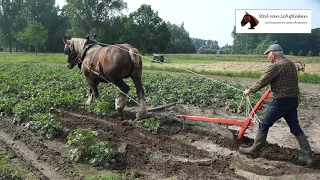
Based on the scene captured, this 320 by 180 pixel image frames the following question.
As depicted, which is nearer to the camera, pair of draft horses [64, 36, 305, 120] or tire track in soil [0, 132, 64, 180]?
tire track in soil [0, 132, 64, 180]

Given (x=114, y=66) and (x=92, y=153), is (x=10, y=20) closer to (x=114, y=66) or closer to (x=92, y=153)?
(x=114, y=66)

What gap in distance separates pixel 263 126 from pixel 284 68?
109cm

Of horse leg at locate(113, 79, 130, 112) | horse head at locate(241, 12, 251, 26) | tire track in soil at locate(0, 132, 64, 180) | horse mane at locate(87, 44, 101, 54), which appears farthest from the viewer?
horse head at locate(241, 12, 251, 26)

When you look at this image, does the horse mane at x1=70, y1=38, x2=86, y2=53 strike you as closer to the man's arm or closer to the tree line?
the man's arm

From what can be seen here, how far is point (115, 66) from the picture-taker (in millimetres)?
8406

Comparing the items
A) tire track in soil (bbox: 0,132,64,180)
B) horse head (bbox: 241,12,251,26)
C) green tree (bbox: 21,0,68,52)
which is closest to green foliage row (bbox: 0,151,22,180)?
tire track in soil (bbox: 0,132,64,180)

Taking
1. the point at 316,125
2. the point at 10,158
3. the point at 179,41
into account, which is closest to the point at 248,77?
the point at 316,125

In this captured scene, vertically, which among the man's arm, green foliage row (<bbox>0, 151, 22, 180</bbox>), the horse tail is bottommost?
green foliage row (<bbox>0, 151, 22, 180</bbox>)

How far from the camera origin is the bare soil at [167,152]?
5289 mm

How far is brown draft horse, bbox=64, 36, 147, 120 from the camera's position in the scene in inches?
328

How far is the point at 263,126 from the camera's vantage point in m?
5.75

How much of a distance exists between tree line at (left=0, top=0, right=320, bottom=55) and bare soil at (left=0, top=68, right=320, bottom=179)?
2009 inches

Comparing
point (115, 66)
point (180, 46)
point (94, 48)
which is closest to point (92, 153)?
point (115, 66)

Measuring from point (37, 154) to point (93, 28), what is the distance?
55.1 meters
